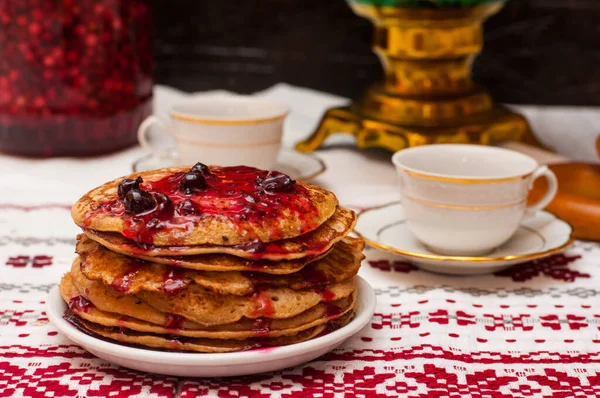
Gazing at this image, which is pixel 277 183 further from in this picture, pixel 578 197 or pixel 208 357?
pixel 578 197

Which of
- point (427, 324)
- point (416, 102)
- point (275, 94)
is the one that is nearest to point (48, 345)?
point (427, 324)

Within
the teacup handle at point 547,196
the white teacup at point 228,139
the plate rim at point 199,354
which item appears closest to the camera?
the plate rim at point 199,354

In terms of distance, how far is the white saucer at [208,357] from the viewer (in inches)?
25.8

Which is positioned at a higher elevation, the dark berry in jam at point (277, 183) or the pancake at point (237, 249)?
the dark berry in jam at point (277, 183)

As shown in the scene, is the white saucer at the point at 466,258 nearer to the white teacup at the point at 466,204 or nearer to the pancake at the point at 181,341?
the white teacup at the point at 466,204

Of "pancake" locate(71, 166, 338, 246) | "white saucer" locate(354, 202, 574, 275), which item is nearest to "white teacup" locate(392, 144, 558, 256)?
"white saucer" locate(354, 202, 574, 275)

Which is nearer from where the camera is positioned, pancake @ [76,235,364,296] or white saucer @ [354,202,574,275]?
pancake @ [76,235,364,296]

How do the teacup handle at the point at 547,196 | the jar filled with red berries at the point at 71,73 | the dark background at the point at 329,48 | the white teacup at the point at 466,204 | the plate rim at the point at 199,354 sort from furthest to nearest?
the dark background at the point at 329,48 → the jar filled with red berries at the point at 71,73 → the teacup handle at the point at 547,196 → the white teacup at the point at 466,204 → the plate rim at the point at 199,354

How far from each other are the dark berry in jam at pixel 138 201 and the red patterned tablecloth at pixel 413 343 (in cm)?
14

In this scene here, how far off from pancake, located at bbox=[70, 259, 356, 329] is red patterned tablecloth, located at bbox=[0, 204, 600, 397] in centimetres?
7

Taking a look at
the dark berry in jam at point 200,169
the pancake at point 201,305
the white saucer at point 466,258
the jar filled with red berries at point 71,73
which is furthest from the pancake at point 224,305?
the jar filled with red berries at point 71,73

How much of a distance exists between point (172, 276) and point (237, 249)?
0.18 feet

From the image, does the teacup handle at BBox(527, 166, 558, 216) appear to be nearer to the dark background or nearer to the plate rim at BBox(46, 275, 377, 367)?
the plate rim at BBox(46, 275, 377, 367)

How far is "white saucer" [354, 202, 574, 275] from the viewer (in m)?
0.93
